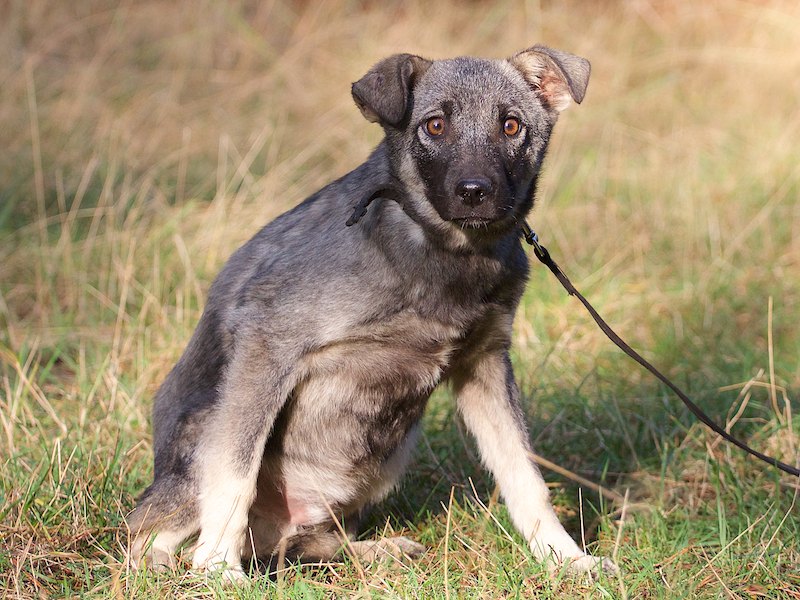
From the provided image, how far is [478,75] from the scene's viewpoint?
3.33 metres

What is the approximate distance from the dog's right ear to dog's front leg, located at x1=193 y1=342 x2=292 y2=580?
822mm

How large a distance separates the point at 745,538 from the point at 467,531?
3.12ft

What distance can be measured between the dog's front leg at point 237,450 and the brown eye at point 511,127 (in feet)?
3.40

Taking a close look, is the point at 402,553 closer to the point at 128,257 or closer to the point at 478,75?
the point at 478,75

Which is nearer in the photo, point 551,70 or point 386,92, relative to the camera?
point 386,92

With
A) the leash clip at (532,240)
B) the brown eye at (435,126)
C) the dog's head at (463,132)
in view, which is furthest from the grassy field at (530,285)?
the brown eye at (435,126)

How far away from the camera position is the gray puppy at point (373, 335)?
3.20 m

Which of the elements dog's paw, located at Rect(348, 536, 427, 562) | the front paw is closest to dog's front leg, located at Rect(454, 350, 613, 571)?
the front paw

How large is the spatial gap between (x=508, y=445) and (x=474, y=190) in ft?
3.19

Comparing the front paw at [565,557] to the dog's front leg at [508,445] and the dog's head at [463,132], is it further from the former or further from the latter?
the dog's head at [463,132]

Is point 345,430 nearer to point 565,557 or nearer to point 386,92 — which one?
point 565,557

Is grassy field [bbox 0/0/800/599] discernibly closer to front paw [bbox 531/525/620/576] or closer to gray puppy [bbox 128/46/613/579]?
front paw [bbox 531/525/620/576]

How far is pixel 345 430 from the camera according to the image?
3.44 m

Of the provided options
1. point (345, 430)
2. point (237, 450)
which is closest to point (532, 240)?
point (345, 430)
